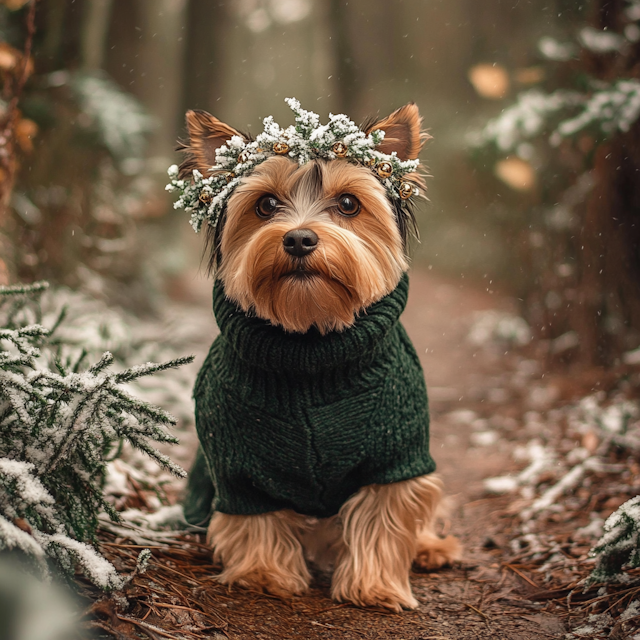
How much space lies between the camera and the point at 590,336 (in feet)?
18.4

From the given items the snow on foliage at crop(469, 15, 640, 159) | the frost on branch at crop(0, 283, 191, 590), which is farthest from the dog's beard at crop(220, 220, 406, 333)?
the snow on foliage at crop(469, 15, 640, 159)

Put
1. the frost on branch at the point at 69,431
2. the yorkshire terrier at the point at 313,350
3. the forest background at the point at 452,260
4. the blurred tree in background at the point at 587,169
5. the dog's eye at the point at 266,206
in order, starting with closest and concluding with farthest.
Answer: the frost on branch at the point at 69,431, the forest background at the point at 452,260, the yorkshire terrier at the point at 313,350, the dog's eye at the point at 266,206, the blurred tree in background at the point at 587,169

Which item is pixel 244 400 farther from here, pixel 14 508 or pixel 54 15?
pixel 54 15

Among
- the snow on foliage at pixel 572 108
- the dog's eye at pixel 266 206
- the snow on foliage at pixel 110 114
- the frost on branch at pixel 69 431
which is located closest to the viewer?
the frost on branch at pixel 69 431

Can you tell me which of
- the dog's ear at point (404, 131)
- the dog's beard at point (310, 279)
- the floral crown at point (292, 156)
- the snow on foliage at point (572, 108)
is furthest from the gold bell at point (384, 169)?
the snow on foliage at point (572, 108)

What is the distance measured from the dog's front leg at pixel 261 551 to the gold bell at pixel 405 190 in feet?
4.68

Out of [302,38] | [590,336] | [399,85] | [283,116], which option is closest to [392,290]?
[590,336]

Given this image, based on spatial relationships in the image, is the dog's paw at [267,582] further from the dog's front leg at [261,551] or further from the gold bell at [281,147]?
the gold bell at [281,147]

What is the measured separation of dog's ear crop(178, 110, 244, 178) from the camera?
9.05 feet

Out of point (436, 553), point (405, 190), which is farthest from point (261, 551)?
point (405, 190)

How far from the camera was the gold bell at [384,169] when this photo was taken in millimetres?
2693

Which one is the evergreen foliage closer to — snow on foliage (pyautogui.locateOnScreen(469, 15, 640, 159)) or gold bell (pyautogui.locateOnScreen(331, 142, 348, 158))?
gold bell (pyautogui.locateOnScreen(331, 142, 348, 158))

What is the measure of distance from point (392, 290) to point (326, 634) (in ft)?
4.22

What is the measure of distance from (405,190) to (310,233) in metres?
0.56
